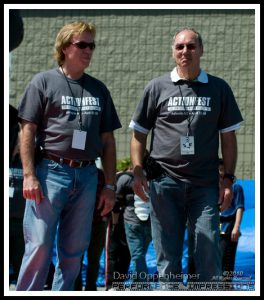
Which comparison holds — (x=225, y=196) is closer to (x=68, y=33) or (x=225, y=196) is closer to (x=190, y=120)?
(x=190, y=120)

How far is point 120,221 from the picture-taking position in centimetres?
946

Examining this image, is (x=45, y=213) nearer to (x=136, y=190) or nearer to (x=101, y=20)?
(x=136, y=190)

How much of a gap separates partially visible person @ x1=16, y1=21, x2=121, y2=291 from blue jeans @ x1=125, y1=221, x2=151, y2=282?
342 centimetres

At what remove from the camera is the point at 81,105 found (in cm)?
525

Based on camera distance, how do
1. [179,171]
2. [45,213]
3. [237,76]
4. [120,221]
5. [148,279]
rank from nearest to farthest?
[45,213]
[179,171]
[148,279]
[120,221]
[237,76]

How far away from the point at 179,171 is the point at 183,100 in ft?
1.71

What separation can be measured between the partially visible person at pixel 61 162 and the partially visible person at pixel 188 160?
0.49 meters

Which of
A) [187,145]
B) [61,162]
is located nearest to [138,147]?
[187,145]

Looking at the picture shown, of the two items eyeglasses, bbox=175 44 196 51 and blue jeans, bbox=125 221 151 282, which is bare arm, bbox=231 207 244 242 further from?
eyeglasses, bbox=175 44 196 51

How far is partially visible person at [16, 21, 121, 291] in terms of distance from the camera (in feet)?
16.7

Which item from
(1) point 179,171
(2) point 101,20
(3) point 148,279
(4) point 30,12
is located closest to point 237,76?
(2) point 101,20

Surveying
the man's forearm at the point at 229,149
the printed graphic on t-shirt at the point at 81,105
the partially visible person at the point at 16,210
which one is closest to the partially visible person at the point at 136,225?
the partially visible person at the point at 16,210

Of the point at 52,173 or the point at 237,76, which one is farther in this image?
the point at 237,76

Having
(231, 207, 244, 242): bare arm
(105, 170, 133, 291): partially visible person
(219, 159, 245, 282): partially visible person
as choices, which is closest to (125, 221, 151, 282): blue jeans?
(105, 170, 133, 291): partially visible person
